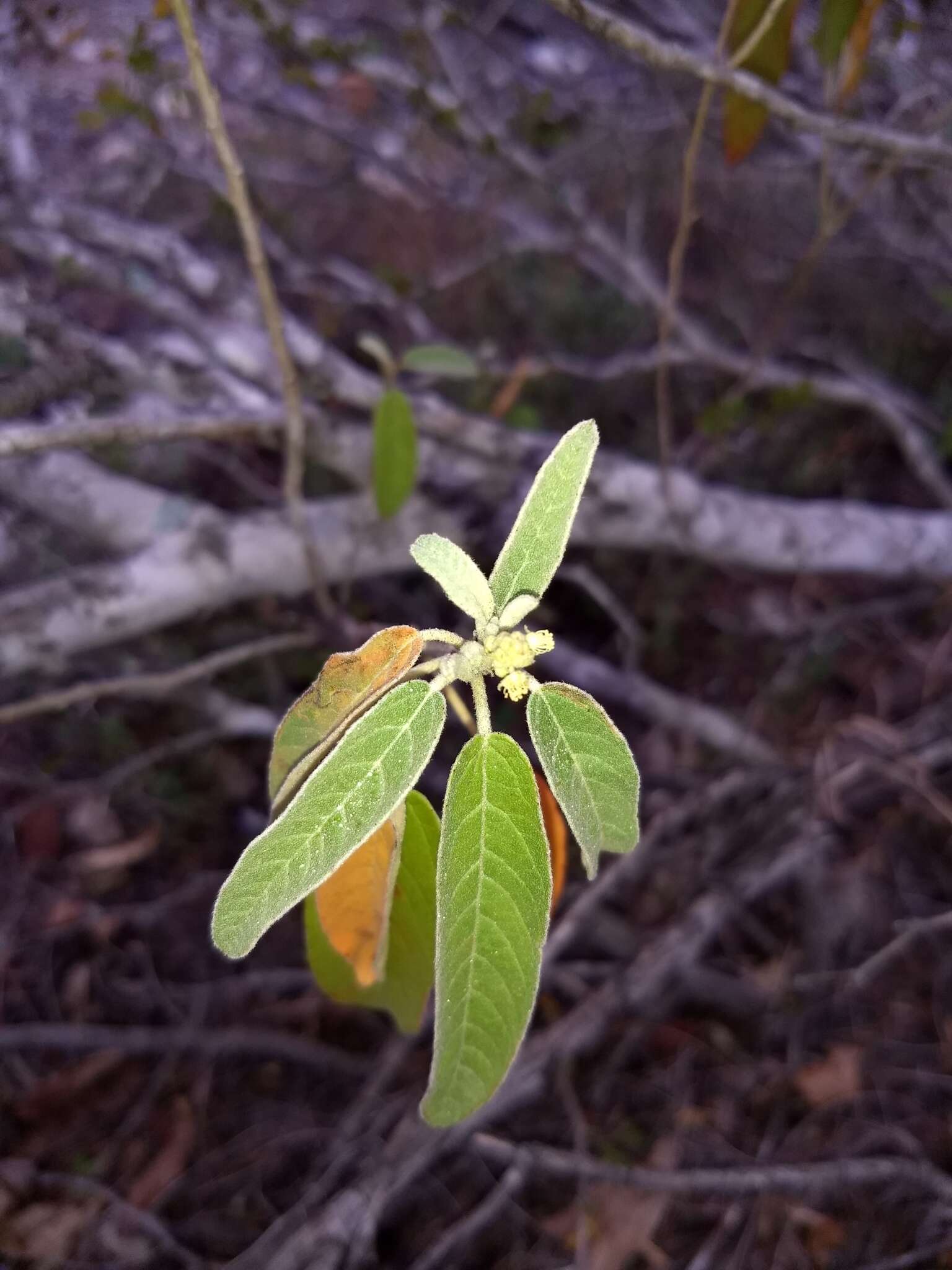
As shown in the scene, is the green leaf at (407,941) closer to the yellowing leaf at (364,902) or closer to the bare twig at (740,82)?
the yellowing leaf at (364,902)

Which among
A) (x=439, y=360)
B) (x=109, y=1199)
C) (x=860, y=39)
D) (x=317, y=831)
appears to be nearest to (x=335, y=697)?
(x=317, y=831)

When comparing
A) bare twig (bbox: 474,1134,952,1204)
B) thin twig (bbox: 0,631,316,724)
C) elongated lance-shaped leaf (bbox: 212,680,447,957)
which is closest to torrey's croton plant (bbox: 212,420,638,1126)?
elongated lance-shaped leaf (bbox: 212,680,447,957)

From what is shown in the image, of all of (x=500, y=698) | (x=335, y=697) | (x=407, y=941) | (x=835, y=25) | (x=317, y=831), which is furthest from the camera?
(x=500, y=698)

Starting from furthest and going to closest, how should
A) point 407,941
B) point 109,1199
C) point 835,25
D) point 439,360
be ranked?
1. point 109,1199
2. point 439,360
3. point 835,25
4. point 407,941

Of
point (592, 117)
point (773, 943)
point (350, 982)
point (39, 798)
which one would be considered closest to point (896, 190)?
point (592, 117)

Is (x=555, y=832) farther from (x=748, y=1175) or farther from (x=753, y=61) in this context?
(x=753, y=61)

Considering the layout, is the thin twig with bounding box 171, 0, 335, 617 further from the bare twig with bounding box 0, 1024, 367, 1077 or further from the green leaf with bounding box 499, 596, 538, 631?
the bare twig with bounding box 0, 1024, 367, 1077

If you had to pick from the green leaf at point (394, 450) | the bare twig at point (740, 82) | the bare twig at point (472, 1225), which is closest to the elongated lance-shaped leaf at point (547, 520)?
the bare twig at point (740, 82)

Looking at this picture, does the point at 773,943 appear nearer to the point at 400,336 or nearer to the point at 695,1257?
the point at 695,1257
